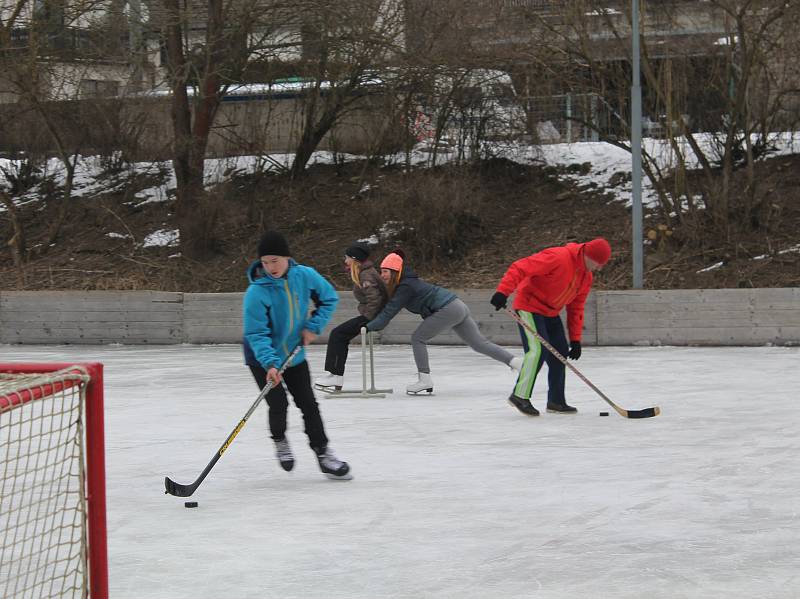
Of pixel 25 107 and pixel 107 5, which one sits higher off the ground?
pixel 107 5

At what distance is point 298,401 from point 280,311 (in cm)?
59

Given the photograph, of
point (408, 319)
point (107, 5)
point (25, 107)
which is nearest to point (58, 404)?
point (408, 319)

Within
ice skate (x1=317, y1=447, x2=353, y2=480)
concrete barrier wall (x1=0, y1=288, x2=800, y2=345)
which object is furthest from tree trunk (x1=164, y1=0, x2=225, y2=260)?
ice skate (x1=317, y1=447, x2=353, y2=480)

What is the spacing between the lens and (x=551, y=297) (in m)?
8.97

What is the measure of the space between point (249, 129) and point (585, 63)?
6.56 m

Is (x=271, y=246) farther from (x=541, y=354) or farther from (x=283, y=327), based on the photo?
(x=541, y=354)

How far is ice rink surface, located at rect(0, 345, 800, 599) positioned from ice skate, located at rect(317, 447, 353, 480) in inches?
3.0

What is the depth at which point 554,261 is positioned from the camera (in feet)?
29.0

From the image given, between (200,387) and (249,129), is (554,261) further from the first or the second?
(249,129)

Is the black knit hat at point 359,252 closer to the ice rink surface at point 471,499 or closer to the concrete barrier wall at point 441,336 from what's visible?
the ice rink surface at point 471,499

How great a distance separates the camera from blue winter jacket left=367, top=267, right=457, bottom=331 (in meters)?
10.5

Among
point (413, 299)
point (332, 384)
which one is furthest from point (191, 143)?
point (413, 299)

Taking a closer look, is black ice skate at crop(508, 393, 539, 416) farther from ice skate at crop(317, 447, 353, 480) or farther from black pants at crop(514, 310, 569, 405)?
ice skate at crop(317, 447, 353, 480)

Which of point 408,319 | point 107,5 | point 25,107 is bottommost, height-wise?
point 408,319
